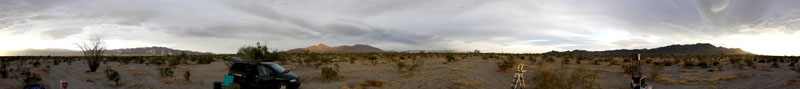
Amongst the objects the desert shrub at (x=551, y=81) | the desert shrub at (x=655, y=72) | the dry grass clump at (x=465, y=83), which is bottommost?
the dry grass clump at (x=465, y=83)

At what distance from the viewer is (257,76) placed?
32.9 ft

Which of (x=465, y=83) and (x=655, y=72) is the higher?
(x=655, y=72)

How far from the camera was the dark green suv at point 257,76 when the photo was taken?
10.1m

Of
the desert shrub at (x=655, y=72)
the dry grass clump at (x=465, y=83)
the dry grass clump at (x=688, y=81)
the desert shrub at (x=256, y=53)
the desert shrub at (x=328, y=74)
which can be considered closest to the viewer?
the dry grass clump at (x=465, y=83)

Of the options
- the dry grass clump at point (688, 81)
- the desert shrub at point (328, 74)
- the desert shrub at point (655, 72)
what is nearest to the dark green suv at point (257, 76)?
the desert shrub at point (328, 74)

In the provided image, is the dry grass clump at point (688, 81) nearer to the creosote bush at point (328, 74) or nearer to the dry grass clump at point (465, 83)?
the dry grass clump at point (465, 83)

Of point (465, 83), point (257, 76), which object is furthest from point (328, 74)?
point (465, 83)

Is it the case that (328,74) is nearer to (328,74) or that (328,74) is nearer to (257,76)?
(328,74)

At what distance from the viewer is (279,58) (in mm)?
28516

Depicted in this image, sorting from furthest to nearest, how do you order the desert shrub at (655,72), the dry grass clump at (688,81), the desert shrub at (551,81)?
the desert shrub at (655,72) < the dry grass clump at (688,81) < the desert shrub at (551,81)

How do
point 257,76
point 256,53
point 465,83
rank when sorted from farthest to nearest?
point 256,53, point 465,83, point 257,76

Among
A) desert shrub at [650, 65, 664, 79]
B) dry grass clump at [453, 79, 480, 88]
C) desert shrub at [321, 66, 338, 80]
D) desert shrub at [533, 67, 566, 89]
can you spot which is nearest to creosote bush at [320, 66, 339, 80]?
desert shrub at [321, 66, 338, 80]

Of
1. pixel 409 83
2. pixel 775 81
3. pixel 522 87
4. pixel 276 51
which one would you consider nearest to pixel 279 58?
pixel 276 51

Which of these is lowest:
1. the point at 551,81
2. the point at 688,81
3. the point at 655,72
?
the point at 688,81
